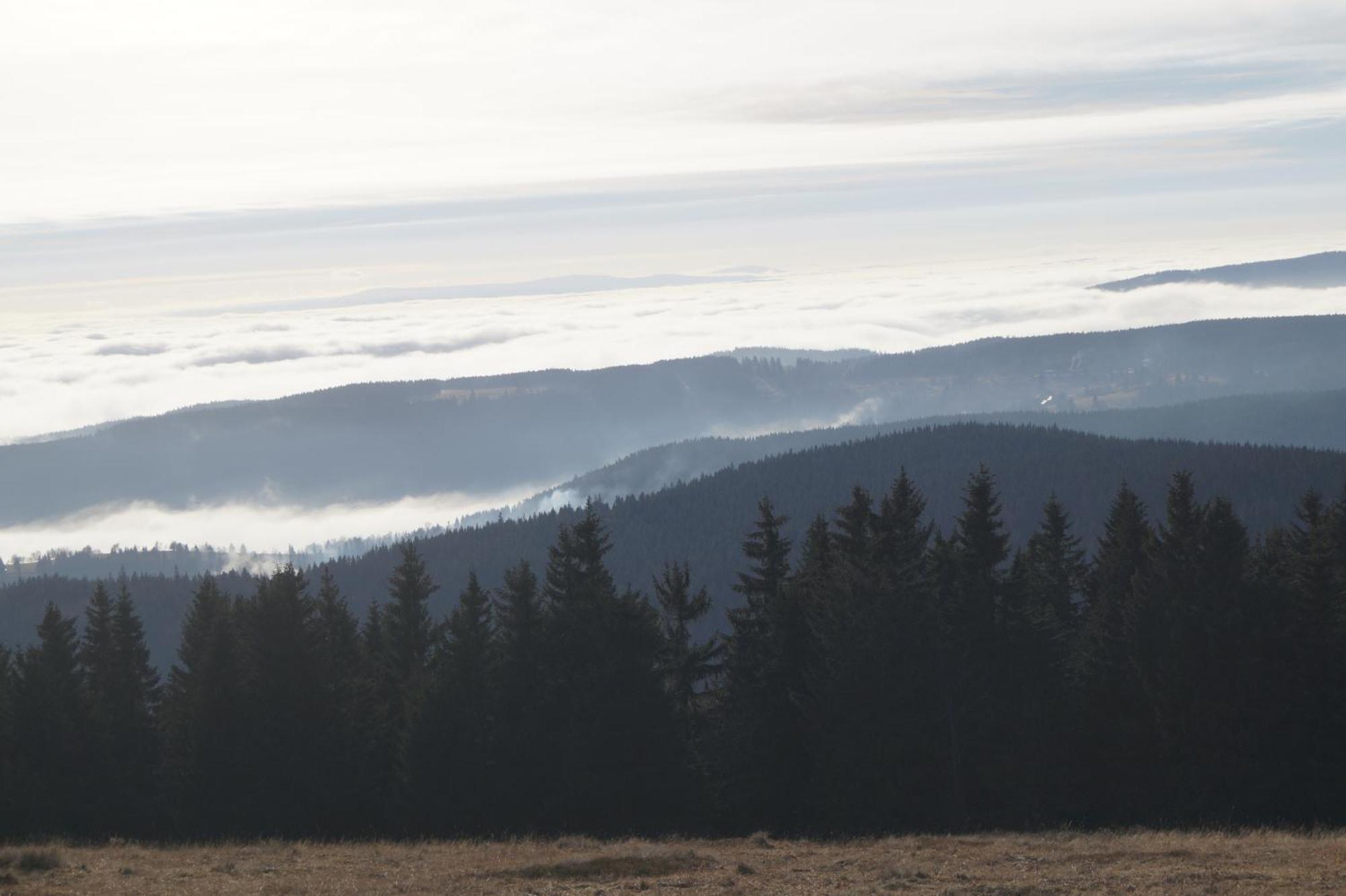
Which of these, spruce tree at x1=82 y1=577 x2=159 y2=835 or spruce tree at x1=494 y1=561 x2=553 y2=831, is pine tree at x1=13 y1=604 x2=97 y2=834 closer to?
spruce tree at x1=82 y1=577 x2=159 y2=835

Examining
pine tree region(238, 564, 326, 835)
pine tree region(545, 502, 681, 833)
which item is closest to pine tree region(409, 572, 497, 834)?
pine tree region(545, 502, 681, 833)

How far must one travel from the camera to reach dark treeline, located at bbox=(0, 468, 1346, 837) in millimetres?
40906

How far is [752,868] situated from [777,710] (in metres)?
18.1

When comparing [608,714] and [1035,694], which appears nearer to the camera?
[608,714]

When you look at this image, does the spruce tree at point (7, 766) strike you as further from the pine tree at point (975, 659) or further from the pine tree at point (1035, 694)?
the pine tree at point (1035, 694)

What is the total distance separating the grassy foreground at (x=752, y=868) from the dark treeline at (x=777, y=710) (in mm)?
8993

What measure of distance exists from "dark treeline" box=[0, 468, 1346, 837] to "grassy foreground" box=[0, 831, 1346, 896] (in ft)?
29.5

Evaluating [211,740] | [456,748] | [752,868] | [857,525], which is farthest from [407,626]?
[752,868]

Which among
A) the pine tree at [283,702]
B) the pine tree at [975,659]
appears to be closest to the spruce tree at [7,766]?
the pine tree at [283,702]

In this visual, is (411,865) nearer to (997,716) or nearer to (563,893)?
(563,893)

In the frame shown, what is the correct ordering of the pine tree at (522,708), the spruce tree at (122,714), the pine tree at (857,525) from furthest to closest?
the pine tree at (857,525) → the spruce tree at (122,714) → the pine tree at (522,708)

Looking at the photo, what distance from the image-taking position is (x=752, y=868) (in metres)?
27.8

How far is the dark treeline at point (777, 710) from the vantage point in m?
40.9

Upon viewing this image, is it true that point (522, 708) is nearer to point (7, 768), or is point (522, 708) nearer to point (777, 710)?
point (777, 710)
